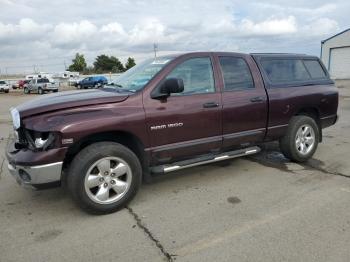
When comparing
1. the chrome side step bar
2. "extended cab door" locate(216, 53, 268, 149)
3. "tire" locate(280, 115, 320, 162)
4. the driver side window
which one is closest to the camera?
the chrome side step bar

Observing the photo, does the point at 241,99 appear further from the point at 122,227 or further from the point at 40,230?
the point at 40,230

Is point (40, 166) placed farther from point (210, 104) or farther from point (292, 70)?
point (292, 70)

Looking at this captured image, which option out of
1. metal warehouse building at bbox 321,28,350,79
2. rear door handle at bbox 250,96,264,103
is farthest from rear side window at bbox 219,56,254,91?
metal warehouse building at bbox 321,28,350,79

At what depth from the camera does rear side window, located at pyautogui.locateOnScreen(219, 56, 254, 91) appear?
5025 millimetres

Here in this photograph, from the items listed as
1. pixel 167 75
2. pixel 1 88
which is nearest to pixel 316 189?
pixel 167 75

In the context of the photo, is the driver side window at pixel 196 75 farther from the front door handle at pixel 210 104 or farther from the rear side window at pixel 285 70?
the rear side window at pixel 285 70

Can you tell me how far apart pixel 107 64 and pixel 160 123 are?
97977 mm

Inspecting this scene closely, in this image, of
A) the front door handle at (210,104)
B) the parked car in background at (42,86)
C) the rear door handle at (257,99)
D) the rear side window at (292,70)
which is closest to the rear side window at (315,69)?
the rear side window at (292,70)

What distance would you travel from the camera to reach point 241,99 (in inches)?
199

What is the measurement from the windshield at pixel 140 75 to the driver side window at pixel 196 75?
0.21 meters

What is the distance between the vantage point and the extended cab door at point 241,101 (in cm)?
496

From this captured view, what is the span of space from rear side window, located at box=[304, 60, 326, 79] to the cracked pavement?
1.66 meters

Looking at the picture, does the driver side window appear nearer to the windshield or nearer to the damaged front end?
the windshield

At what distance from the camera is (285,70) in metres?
5.84
